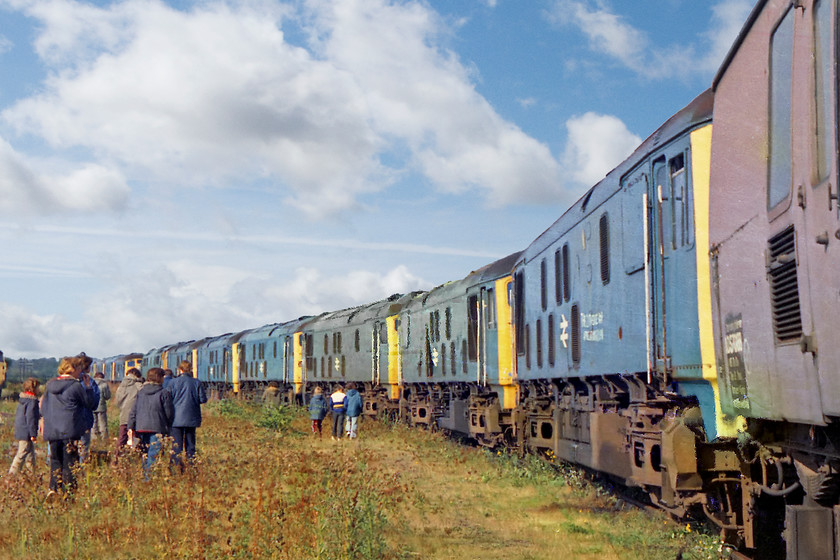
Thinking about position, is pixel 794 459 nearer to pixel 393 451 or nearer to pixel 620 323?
pixel 620 323

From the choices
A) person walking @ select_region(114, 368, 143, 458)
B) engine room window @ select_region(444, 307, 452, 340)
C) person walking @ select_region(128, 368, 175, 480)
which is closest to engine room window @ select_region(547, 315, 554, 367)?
person walking @ select_region(128, 368, 175, 480)

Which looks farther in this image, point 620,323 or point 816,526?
point 620,323

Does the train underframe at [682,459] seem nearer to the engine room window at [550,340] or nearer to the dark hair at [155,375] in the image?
the engine room window at [550,340]

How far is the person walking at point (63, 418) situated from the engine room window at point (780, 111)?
830 centimetres

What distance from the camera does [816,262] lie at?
4098mm

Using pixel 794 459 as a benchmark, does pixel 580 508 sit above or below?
below

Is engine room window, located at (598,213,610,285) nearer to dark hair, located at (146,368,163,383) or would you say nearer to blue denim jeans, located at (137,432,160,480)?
blue denim jeans, located at (137,432,160,480)

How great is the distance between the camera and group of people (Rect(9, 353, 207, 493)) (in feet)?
34.4

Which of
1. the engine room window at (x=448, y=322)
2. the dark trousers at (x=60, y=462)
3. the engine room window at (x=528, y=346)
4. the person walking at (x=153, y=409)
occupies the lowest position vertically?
the dark trousers at (x=60, y=462)

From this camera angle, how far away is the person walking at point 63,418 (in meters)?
10.5

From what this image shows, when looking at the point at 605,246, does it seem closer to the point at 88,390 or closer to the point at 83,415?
the point at 83,415

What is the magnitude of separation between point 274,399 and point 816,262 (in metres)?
33.5

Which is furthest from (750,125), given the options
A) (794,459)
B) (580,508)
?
(580,508)

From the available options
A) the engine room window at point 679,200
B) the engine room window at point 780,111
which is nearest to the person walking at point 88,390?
the engine room window at point 679,200
